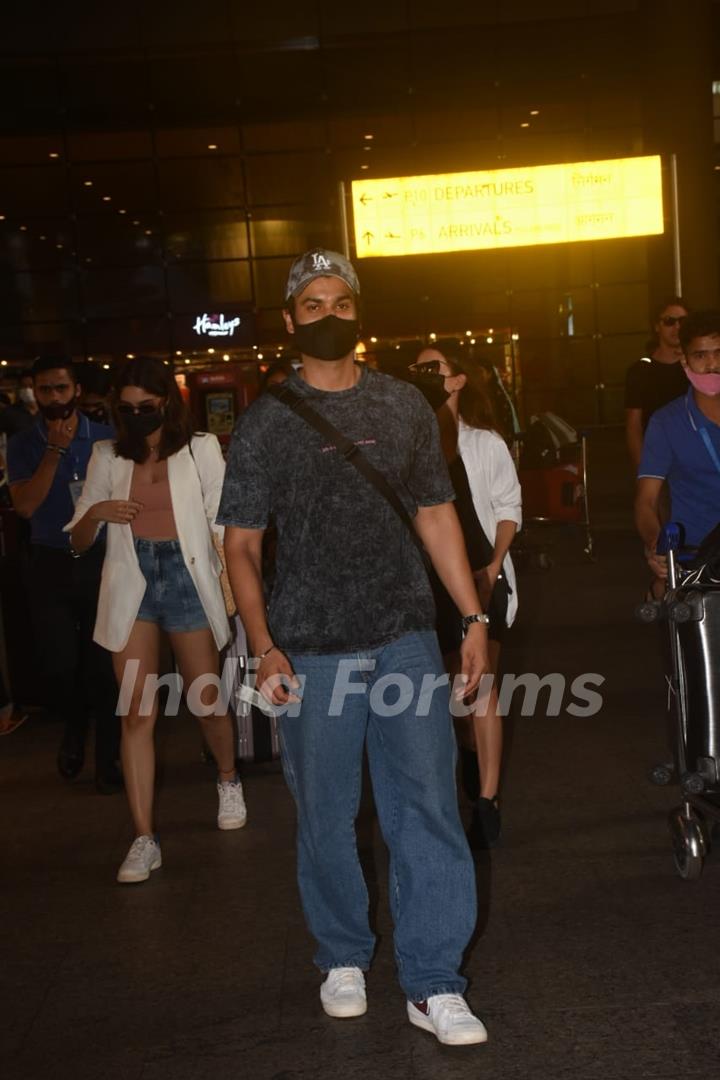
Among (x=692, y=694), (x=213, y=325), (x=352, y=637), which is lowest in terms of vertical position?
(x=692, y=694)

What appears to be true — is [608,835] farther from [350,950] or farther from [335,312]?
[335,312]

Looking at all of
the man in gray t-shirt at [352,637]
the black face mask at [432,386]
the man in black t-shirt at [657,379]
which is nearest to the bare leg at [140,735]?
the black face mask at [432,386]

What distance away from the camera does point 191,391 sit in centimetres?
1970

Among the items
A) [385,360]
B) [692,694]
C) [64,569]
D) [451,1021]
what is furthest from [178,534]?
[385,360]

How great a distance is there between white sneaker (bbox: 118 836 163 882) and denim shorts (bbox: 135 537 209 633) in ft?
2.66

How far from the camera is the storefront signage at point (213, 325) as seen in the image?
2989 centimetres

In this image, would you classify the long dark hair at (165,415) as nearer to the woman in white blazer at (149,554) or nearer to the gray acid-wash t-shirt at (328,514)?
the woman in white blazer at (149,554)

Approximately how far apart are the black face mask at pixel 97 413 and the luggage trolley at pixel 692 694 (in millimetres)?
3782

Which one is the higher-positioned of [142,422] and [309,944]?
[142,422]

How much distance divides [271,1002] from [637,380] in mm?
5045

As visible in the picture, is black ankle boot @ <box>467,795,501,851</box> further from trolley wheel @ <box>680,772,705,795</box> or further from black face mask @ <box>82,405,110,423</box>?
black face mask @ <box>82,405,110,423</box>

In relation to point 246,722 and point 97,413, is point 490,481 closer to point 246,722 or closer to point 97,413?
point 246,722

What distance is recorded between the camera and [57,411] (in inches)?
261

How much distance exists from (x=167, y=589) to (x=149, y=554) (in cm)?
15
